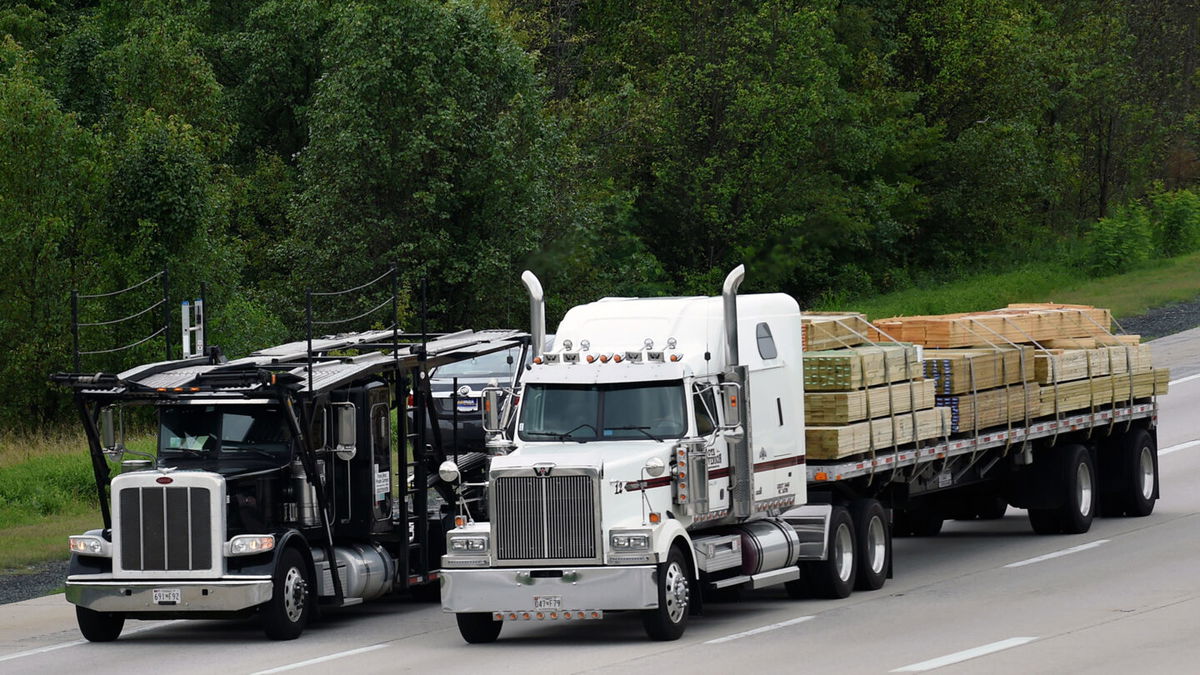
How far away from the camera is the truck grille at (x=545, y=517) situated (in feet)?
50.1

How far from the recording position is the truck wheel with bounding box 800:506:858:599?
59.3 feet

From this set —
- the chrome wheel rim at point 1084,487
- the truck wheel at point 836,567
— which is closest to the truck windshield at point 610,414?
the truck wheel at point 836,567

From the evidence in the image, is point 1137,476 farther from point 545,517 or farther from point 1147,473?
point 545,517

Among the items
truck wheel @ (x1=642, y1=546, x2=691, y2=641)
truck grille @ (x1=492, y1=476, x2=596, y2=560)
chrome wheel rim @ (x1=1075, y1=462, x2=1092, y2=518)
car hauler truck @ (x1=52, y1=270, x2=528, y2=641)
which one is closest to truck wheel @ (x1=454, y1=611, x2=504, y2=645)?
truck grille @ (x1=492, y1=476, x2=596, y2=560)

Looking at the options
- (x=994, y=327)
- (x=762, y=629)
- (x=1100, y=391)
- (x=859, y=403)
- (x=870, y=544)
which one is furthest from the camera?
(x=1100, y=391)

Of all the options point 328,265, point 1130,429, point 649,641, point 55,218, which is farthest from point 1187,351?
point 649,641

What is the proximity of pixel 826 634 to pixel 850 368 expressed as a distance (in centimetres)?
366

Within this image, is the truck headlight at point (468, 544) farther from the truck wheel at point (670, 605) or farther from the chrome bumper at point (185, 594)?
the chrome bumper at point (185, 594)

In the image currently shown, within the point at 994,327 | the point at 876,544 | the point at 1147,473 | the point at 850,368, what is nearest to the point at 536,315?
the point at 850,368

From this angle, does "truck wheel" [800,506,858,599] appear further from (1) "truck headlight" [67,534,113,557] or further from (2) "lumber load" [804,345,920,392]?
(1) "truck headlight" [67,534,113,557]

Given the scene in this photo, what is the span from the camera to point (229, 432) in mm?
17328

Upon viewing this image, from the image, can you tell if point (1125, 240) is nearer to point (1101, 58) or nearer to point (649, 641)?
point (1101, 58)

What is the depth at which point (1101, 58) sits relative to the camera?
62312 millimetres

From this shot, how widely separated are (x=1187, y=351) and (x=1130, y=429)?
56.6ft
